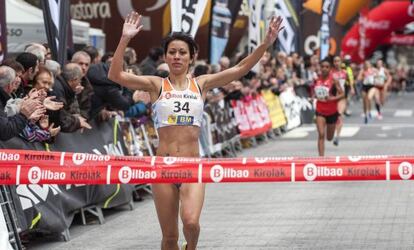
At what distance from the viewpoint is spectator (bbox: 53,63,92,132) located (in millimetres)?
11695

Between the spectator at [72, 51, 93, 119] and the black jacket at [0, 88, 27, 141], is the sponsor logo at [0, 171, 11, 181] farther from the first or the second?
the spectator at [72, 51, 93, 119]

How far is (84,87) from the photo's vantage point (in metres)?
12.9

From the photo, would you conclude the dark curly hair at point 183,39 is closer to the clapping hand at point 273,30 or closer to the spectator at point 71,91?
the clapping hand at point 273,30

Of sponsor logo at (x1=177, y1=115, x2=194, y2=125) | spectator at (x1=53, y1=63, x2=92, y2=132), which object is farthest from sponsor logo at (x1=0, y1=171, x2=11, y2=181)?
spectator at (x1=53, y1=63, x2=92, y2=132)

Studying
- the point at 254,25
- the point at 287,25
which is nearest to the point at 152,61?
the point at 254,25

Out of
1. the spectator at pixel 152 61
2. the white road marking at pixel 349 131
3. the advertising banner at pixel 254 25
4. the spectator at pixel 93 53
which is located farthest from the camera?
the white road marking at pixel 349 131

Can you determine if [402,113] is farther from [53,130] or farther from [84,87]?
[53,130]

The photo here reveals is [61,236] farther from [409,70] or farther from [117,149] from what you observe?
[409,70]

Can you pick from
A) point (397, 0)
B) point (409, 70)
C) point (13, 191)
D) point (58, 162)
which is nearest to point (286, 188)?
point (13, 191)

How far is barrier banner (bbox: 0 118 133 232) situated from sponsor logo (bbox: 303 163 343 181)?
1.50 meters

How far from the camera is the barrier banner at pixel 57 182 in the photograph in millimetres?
8188

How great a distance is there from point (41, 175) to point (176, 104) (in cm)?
113

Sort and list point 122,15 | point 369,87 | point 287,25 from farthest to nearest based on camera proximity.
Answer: point 369,87
point 287,25
point 122,15

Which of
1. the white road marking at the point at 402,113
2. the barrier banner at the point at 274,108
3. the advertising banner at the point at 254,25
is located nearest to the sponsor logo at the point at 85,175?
the advertising banner at the point at 254,25
